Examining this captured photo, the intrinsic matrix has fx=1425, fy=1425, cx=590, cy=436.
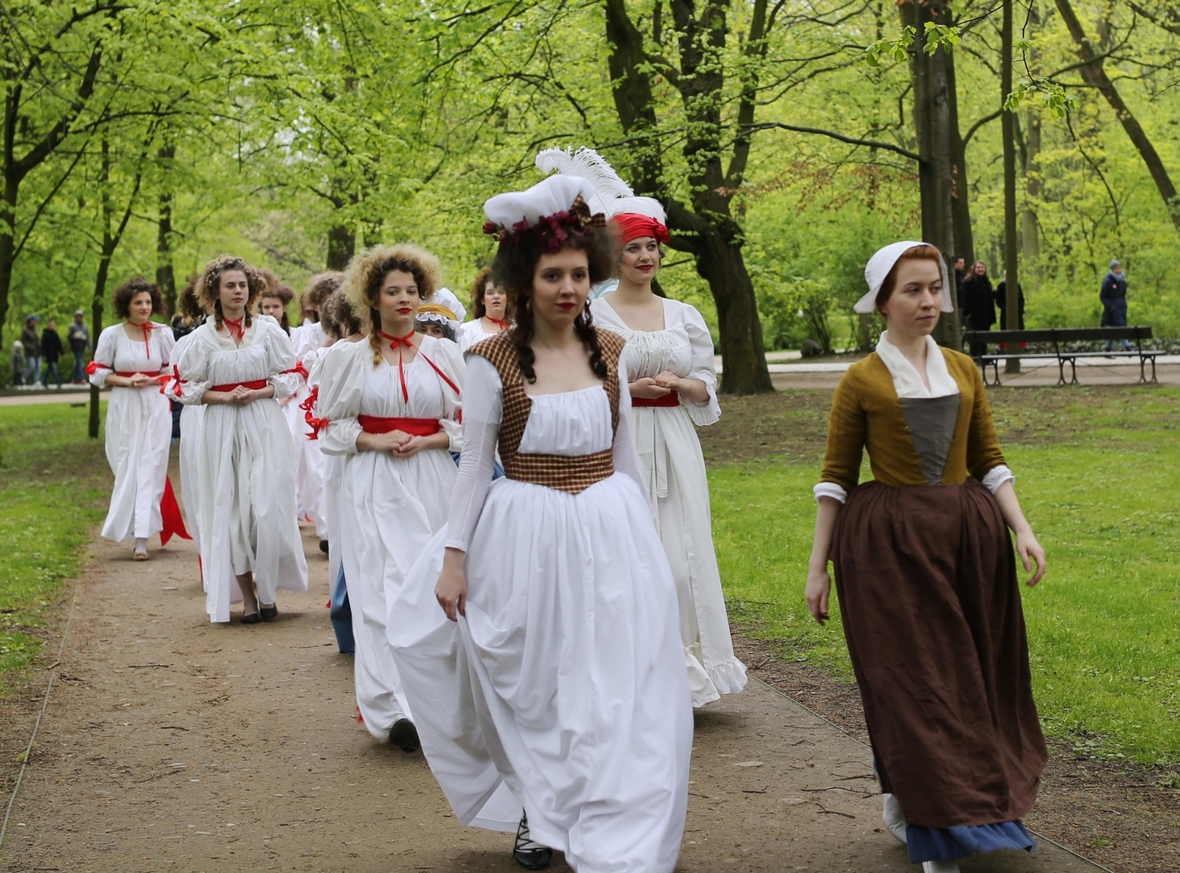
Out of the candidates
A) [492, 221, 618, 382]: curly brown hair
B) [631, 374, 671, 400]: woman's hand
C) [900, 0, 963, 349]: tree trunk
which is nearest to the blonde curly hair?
[631, 374, 671, 400]: woman's hand

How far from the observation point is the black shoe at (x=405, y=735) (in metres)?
6.28

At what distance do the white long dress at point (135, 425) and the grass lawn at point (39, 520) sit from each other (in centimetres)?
68

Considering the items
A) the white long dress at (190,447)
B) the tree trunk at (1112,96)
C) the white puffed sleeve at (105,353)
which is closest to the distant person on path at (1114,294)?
the tree trunk at (1112,96)

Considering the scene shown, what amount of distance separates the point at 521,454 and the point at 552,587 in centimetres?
44

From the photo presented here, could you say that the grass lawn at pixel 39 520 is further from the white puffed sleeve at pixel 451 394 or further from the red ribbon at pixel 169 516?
the white puffed sleeve at pixel 451 394

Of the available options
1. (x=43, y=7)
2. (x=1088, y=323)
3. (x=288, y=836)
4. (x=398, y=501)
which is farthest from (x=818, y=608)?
(x=1088, y=323)

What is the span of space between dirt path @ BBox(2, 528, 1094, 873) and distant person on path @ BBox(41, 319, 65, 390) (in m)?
36.5

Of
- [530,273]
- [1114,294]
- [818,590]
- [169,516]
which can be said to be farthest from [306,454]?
[1114,294]

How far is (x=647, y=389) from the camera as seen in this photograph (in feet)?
21.2

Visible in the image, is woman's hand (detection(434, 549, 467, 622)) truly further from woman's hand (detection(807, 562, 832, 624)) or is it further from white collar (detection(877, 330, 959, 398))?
white collar (detection(877, 330, 959, 398))

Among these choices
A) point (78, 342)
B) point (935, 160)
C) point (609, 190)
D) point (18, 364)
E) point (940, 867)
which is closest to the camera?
point (940, 867)

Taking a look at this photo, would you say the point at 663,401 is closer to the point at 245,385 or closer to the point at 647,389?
the point at 647,389

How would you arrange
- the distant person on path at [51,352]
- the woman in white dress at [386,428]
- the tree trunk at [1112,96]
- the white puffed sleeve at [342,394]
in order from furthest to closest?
the distant person on path at [51,352] → the tree trunk at [1112,96] → the white puffed sleeve at [342,394] → the woman in white dress at [386,428]

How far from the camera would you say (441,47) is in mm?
19359
